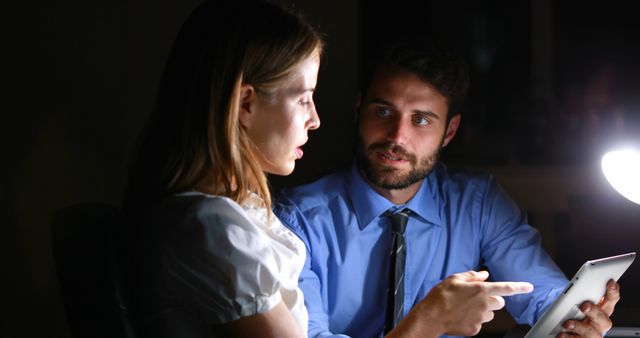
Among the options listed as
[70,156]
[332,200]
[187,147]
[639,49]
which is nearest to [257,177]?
[187,147]

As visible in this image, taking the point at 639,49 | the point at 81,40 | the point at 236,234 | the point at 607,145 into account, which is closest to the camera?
the point at 236,234

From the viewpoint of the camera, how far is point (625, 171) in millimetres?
1616

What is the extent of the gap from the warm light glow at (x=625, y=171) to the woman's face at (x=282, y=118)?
612 millimetres

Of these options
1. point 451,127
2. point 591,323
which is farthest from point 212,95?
point 451,127

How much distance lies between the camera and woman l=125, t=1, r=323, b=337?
122cm

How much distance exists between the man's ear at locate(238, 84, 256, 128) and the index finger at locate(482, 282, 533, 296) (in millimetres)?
548

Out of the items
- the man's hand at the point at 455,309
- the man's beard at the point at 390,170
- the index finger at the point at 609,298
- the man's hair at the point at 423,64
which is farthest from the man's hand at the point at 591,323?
the man's hair at the point at 423,64

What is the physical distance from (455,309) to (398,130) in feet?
1.77

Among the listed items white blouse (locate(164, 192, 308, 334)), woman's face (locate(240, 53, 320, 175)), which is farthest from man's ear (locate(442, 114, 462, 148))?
white blouse (locate(164, 192, 308, 334))

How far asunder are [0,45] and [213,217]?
43.8 inches

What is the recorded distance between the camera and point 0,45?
6.77 ft

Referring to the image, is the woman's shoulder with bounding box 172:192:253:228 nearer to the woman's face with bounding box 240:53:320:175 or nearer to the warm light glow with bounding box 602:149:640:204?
the woman's face with bounding box 240:53:320:175

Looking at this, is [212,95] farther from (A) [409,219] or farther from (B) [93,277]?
(A) [409,219]

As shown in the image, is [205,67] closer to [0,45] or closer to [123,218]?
[123,218]
